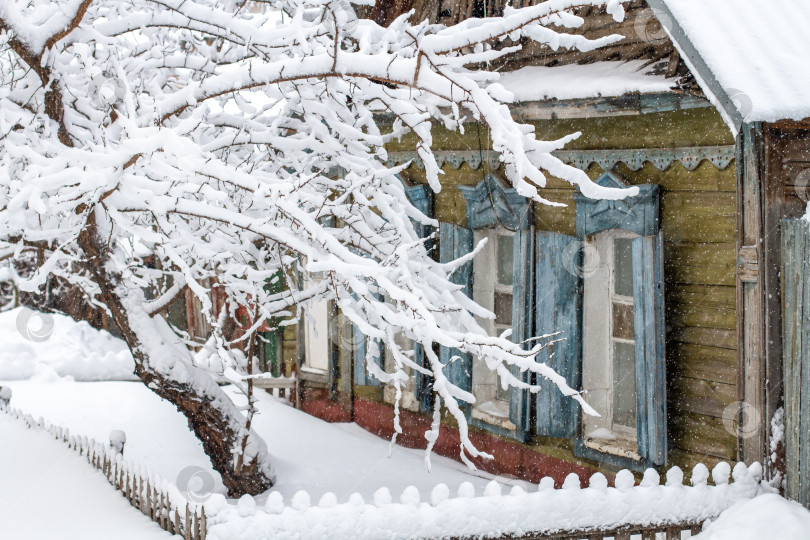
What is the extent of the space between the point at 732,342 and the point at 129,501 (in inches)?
185

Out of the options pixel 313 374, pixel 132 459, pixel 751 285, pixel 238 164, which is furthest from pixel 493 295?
pixel 132 459

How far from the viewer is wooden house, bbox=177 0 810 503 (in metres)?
5.35

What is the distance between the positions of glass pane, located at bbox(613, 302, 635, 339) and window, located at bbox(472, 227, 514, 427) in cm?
145

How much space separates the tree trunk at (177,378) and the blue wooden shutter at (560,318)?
2.63m

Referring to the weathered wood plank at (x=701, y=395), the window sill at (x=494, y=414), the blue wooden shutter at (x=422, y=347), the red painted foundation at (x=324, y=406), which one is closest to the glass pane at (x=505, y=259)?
the blue wooden shutter at (x=422, y=347)

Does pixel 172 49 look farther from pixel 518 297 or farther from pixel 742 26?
pixel 742 26

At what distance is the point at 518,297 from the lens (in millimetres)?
7828

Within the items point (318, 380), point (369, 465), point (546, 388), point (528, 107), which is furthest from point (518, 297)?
point (318, 380)

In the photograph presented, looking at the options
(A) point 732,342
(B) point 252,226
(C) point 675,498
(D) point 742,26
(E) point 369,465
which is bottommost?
(E) point 369,465

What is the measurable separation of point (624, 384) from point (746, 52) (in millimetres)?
2968

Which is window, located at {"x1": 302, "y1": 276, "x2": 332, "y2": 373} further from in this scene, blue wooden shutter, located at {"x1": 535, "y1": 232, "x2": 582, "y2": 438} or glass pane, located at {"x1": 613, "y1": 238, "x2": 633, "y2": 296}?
glass pane, located at {"x1": 613, "y1": 238, "x2": 633, "y2": 296}

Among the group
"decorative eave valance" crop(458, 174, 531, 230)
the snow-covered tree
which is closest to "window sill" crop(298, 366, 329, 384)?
the snow-covered tree

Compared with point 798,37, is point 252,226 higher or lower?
lower

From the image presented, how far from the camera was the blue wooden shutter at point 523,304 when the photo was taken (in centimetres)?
774
